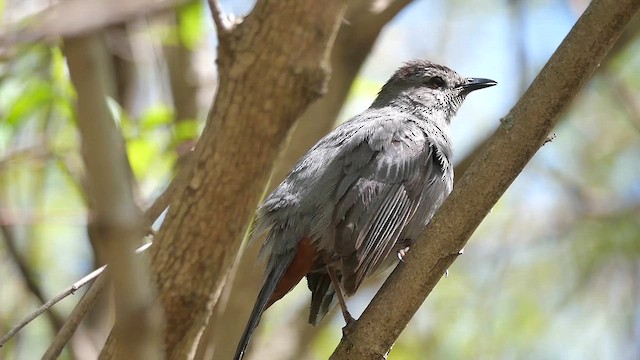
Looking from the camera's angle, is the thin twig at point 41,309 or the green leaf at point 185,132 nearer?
the thin twig at point 41,309

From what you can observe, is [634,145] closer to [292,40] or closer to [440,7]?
[440,7]

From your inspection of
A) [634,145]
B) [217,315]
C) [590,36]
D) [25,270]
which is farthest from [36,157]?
[634,145]

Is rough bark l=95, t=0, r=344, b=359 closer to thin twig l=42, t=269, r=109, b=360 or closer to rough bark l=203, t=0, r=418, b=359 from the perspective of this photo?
thin twig l=42, t=269, r=109, b=360

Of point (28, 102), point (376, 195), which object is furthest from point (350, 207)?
point (28, 102)

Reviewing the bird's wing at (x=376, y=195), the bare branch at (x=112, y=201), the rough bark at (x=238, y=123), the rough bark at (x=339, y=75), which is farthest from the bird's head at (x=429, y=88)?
the bare branch at (x=112, y=201)

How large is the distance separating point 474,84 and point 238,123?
6.94ft

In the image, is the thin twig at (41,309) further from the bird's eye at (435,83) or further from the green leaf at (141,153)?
the bird's eye at (435,83)

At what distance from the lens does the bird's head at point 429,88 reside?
16.9ft

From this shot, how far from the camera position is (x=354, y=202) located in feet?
13.3

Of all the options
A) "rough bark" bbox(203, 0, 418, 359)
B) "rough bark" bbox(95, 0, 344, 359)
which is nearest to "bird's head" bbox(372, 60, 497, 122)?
"rough bark" bbox(203, 0, 418, 359)

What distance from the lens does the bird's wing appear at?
12.8 feet

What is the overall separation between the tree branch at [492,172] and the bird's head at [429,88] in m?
1.92

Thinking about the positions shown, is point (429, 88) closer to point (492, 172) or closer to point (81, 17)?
point (492, 172)

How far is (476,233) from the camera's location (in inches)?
323
